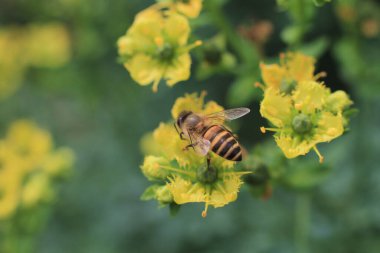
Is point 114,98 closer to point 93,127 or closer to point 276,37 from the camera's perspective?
point 93,127

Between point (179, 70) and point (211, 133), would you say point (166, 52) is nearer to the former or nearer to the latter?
point (179, 70)

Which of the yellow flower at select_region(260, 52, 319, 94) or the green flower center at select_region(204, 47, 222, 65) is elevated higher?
the green flower center at select_region(204, 47, 222, 65)

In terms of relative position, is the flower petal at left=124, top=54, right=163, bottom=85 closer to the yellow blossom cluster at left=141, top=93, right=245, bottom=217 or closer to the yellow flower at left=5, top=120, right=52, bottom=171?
the yellow blossom cluster at left=141, top=93, right=245, bottom=217

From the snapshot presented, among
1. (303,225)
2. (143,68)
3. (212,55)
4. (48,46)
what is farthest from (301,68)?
(48,46)

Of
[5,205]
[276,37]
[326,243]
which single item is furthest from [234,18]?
[5,205]

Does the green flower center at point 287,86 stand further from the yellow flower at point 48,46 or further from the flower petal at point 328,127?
the yellow flower at point 48,46

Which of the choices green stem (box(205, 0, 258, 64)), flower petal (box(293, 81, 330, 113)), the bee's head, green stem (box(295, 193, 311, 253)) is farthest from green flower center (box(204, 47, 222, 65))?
green stem (box(295, 193, 311, 253))
